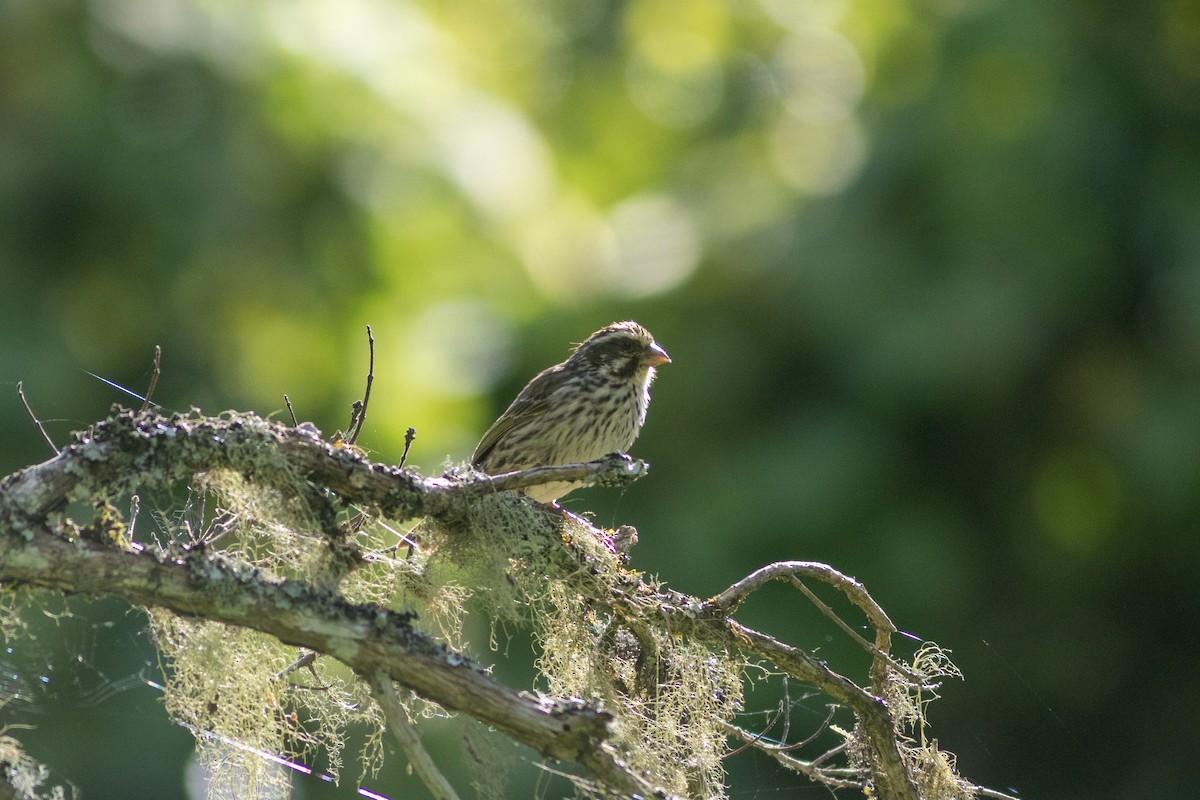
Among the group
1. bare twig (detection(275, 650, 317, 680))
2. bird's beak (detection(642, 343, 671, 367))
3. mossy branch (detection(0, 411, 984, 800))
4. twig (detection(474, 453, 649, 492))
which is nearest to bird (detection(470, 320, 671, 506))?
bird's beak (detection(642, 343, 671, 367))

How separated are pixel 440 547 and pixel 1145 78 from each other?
14827 millimetres

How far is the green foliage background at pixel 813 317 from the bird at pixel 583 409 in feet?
19.2

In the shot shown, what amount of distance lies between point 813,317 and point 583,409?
812 cm

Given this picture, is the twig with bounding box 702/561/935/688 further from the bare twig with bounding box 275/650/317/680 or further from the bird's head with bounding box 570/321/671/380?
the bird's head with bounding box 570/321/671/380

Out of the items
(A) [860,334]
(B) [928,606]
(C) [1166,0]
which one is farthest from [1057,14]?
(B) [928,606]

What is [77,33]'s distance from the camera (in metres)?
15.5

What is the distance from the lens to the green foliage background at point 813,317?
13656mm

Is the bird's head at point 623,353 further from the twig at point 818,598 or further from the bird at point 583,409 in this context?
the twig at point 818,598

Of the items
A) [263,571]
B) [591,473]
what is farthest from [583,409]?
[263,571]

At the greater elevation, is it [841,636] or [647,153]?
[647,153]

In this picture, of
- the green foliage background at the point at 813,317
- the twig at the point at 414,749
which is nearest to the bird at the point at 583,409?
the twig at the point at 414,749

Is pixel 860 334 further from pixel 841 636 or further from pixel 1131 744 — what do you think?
pixel 1131 744

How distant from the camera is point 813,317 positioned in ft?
47.9

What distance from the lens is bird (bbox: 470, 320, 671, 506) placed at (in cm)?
682
